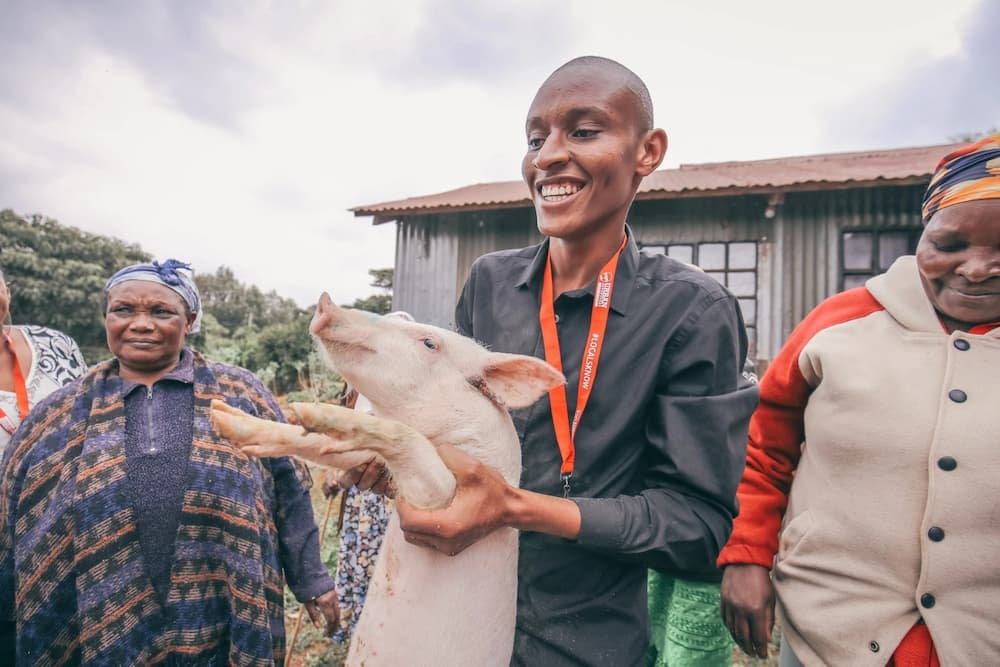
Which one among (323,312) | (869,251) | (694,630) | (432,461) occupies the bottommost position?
(694,630)

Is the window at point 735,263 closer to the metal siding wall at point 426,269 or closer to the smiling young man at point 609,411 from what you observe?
the metal siding wall at point 426,269

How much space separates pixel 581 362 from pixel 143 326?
7.46 feet

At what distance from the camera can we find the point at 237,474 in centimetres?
271

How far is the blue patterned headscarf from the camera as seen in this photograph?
2.88 meters

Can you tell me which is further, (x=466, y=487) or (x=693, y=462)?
(x=693, y=462)

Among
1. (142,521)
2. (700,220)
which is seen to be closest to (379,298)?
(700,220)

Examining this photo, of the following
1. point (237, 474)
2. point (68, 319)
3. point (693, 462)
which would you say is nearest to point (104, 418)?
point (237, 474)

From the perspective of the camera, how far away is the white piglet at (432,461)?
1510 mm

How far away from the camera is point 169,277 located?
9.62 feet

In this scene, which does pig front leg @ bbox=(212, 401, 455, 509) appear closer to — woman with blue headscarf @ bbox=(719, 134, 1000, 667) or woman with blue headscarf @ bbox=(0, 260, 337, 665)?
woman with blue headscarf @ bbox=(719, 134, 1000, 667)

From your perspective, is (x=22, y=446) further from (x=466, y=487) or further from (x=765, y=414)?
(x=765, y=414)

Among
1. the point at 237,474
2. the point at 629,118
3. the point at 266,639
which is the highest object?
the point at 629,118

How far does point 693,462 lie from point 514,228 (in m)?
9.32

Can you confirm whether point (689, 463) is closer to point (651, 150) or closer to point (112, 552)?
point (651, 150)
